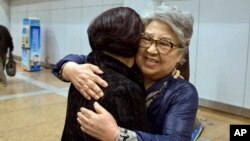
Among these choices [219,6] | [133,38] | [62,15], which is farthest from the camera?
[62,15]

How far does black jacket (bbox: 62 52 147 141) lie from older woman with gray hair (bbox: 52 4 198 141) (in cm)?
9

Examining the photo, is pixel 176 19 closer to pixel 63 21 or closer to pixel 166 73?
pixel 166 73

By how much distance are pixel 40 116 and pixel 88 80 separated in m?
3.16

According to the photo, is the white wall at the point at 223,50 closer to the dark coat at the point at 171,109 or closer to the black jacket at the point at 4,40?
the dark coat at the point at 171,109

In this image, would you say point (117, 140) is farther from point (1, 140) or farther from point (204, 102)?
point (204, 102)

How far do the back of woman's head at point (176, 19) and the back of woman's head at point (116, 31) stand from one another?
0.17 metres

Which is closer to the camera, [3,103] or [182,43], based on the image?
[182,43]

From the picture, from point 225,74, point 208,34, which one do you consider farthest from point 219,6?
point 225,74

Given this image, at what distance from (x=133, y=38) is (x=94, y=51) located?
17 cm

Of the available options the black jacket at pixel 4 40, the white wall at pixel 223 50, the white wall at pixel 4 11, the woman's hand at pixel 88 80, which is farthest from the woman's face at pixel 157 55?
the white wall at pixel 4 11

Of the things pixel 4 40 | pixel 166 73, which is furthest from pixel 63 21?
pixel 166 73

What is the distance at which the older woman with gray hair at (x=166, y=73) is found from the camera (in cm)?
107

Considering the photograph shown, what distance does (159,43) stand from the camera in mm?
1181

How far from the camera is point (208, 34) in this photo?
427 cm
